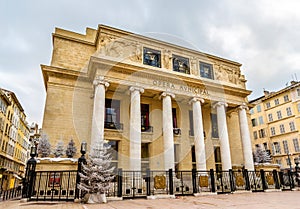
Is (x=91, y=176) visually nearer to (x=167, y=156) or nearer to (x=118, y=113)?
Result: (x=167, y=156)

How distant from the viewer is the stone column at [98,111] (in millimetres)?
14484

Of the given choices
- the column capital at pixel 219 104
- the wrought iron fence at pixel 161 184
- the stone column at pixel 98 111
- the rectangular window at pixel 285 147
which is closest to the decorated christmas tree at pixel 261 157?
the wrought iron fence at pixel 161 184

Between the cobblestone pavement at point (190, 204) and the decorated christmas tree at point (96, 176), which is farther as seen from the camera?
the decorated christmas tree at point (96, 176)

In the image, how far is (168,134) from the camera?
53.4 ft

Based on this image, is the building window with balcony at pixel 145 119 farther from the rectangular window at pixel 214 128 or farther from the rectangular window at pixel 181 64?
the rectangular window at pixel 214 128

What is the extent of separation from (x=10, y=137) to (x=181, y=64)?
29.8 metres

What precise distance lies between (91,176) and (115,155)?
8674 mm

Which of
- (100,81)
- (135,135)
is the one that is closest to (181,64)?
(100,81)

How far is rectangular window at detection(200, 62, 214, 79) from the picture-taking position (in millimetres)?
20902

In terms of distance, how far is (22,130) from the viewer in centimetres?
4503

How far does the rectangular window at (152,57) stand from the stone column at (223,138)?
6.21 metres

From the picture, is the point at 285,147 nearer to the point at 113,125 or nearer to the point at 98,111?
the point at 113,125

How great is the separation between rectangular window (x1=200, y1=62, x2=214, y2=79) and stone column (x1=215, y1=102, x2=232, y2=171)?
2.98 metres

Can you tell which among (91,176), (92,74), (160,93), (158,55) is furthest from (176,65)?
(91,176)
